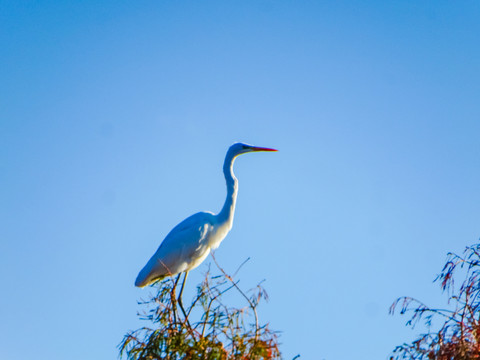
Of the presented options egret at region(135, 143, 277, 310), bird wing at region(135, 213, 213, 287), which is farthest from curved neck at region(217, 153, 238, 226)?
bird wing at region(135, 213, 213, 287)

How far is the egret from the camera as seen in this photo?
305 inches

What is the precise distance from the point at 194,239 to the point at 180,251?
0.23 metres

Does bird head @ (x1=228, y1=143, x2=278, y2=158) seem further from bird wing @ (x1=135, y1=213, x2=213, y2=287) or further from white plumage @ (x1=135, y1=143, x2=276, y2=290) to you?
bird wing @ (x1=135, y1=213, x2=213, y2=287)

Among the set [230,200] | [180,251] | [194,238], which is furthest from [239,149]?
[180,251]

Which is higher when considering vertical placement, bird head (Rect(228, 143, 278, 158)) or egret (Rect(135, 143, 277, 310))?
bird head (Rect(228, 143, 278, 158))

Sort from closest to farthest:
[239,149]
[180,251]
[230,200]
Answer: [180,251], [230,200], [239,149]

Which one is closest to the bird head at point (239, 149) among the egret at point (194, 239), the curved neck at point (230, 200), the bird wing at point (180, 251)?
the egret at point (194, 239)

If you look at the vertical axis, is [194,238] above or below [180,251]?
above

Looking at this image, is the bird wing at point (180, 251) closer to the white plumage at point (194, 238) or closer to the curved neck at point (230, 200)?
the white plumage at point (194, 238)

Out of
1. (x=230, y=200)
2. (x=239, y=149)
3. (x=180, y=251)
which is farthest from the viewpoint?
(x=239, y=149)

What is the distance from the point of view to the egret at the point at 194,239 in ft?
25.4

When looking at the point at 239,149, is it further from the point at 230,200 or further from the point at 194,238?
the point at 194,238

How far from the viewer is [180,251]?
784 cm

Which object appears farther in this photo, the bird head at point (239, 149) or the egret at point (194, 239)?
the bird head at point (239, 149)
